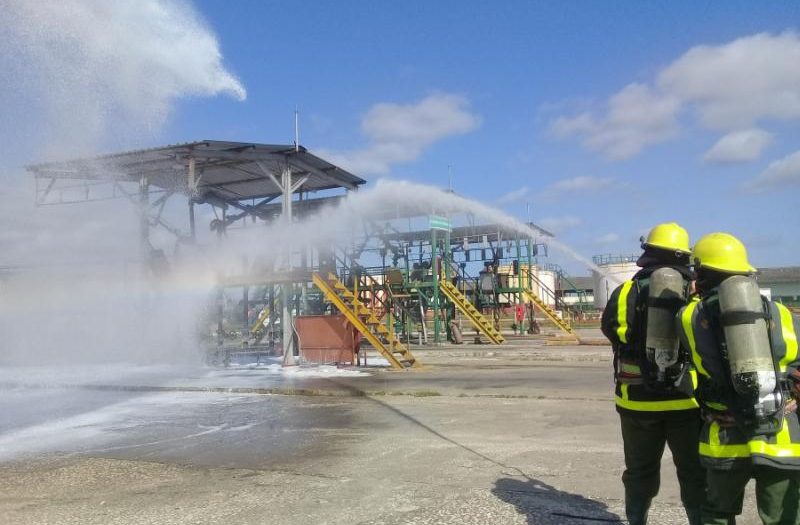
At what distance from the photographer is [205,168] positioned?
17.8 metres

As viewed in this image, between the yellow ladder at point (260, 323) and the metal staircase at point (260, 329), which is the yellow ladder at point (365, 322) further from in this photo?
the yellow ladder at point (260, 323)

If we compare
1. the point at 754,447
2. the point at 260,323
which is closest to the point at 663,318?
the point at 754,447

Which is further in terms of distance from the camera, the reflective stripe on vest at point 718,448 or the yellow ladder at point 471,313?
the yellow ladder at point 471,313

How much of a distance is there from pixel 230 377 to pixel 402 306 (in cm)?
1172

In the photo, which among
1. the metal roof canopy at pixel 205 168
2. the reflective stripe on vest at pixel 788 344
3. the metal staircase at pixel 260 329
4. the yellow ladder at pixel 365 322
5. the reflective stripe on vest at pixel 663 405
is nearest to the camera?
the reflective stripe on vest at pixel 788 344

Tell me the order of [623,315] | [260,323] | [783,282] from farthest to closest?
[783,282], [260,323], [623,315]

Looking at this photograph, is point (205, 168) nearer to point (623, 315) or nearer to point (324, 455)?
point (324, 455)

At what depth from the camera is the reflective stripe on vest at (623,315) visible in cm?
363

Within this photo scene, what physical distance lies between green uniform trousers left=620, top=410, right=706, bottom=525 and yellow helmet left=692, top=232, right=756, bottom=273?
0.98m

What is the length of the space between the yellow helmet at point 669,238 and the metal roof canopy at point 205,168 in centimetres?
1393

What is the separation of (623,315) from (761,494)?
1.15 meters

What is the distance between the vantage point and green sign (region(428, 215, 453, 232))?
2428cm

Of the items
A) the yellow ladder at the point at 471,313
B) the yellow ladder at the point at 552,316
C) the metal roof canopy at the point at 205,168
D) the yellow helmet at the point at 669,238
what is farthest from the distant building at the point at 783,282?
the yellow helmet at the point at 669,238

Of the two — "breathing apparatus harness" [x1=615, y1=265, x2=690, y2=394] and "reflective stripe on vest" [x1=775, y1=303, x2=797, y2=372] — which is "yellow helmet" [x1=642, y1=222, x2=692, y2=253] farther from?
"reflective stripe on vest" [x1=775, y1=303, x2=797, y2=372]
